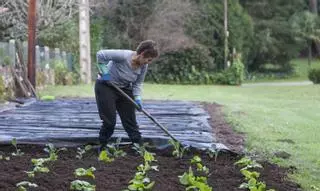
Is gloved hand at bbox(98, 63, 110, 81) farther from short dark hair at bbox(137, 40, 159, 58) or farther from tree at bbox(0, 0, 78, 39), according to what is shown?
tree at bbox(0, 0, 78, 39)

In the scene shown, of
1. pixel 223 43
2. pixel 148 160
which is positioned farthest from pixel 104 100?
pixel 223 43

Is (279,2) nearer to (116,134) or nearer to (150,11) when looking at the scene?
(150,11)

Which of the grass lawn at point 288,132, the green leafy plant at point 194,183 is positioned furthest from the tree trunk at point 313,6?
the green leafy plant at point 194,183

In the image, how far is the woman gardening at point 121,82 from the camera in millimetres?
7285

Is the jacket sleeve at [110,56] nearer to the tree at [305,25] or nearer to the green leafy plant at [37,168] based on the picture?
the green leafy plant at [37,168]

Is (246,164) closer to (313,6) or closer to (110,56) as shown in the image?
(110,56)

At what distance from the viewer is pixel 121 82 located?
24.7 feet

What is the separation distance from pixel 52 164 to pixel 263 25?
3893 centimetres

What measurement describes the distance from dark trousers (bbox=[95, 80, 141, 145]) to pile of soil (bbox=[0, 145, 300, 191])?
253 millimetres

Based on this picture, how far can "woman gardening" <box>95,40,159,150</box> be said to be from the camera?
7.29m

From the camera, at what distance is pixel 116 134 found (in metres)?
8.80

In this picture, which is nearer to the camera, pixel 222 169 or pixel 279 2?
pixel 222 169

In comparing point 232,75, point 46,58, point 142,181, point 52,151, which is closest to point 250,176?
point 142,181

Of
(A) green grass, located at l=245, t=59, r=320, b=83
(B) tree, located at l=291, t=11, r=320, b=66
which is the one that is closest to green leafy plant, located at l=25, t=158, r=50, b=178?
(A) green grass, located at l=245, t=59, r=320, b=83
